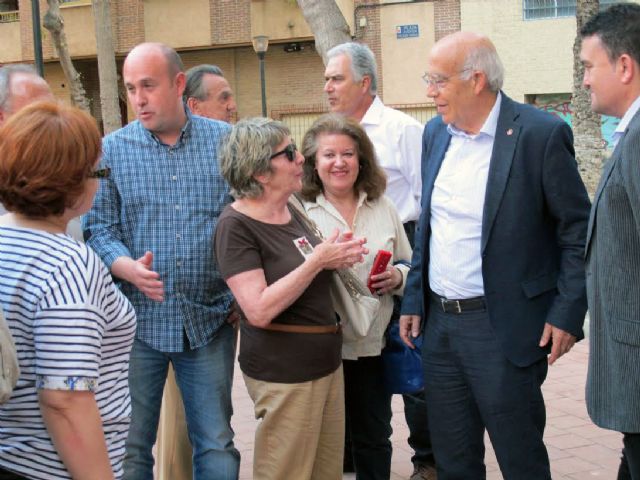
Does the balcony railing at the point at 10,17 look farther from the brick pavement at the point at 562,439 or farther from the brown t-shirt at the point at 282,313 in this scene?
the brown t-shirt at the point at 282,313

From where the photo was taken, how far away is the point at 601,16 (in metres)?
3.18

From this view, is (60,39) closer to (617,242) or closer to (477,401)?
(477,401)

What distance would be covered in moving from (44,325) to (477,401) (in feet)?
6.68

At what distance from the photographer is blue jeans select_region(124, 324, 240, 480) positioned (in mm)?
3910

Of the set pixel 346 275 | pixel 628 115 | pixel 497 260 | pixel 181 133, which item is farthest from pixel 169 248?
pixel 628 115

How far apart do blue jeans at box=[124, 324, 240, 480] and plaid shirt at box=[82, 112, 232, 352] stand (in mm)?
94

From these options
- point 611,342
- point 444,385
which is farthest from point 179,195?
point 611,342

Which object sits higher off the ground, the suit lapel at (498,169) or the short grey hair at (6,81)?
the short grey hair at (6,81)

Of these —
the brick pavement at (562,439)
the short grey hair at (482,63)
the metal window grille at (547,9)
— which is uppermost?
the metal window grille at (547,9)

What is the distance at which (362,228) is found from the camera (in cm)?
428

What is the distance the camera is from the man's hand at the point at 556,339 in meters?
3.48

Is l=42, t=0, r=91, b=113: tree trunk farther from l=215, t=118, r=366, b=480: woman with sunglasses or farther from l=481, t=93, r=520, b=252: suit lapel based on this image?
l=481, t=93, r=520, b=252: suit lapel

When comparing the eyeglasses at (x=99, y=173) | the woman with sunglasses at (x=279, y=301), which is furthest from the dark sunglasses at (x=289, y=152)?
the eyeglasses at (x=99, y=173)

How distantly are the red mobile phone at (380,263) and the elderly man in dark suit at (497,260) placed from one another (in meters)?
0.32
